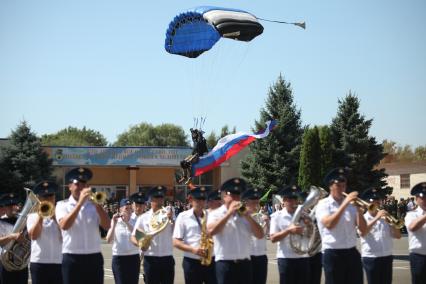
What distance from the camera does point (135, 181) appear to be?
1983 inches

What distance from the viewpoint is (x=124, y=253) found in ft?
39.0

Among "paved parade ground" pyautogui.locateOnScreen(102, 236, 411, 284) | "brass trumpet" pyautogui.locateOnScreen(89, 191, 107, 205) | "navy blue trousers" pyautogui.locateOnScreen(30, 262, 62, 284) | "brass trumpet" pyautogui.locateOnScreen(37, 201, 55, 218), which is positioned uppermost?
"brass trumpet" pyautogui.locateOnScreen(89, 191, 107, 205)

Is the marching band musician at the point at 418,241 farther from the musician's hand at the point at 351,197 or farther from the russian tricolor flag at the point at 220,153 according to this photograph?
the russian tricolor flag at the point at 220,153

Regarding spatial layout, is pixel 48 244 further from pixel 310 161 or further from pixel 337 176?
pixel 310 161

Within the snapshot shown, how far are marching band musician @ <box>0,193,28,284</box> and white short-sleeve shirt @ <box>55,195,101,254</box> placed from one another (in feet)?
5.57

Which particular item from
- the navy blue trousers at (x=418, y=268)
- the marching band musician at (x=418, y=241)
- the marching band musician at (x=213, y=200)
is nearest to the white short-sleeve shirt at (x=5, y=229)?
the marching band musician at (x=213, y=200)

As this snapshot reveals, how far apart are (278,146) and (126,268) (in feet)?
105

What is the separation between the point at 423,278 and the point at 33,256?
5345 millimetres

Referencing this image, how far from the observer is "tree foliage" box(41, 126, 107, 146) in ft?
337

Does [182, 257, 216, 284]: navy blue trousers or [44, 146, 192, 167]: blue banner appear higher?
[44, 146, 192, 167]: blue banner

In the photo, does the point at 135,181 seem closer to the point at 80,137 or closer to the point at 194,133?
the point at 194,133

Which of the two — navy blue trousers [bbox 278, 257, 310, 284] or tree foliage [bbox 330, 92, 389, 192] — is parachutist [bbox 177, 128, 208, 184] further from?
navy blue trousers [bbox 278, 257, 310, 284]

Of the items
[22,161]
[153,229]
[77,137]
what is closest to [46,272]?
[153,229]

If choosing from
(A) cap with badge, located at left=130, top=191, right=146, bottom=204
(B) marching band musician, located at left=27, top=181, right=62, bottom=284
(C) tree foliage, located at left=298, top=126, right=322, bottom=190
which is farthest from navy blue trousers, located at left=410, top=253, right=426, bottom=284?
(C) tree foliage, located at left=298, top=126, right=322, bottom=190
